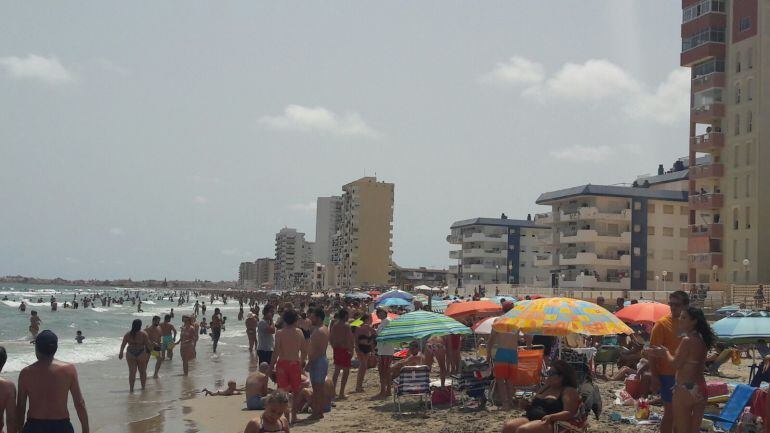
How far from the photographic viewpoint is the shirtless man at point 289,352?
1065 centimetres

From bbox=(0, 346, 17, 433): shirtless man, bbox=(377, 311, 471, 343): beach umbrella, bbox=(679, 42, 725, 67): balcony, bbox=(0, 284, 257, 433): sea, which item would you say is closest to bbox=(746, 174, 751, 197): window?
bbox=(679, 42, 725, 67): balcony

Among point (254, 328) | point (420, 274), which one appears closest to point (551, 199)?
point (254, 328)

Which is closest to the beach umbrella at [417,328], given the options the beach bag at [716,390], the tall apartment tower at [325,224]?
the beach bag at [716,390]

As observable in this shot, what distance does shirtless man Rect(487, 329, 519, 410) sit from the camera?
11.1m

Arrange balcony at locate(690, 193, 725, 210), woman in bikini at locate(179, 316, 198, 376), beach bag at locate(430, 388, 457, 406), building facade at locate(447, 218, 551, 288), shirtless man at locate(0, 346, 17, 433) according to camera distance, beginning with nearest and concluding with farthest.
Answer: shirtless man at locate(0, 346, 17, 433), beach bag at locate(430, 388, 457, 406), woman in bikini at locate(179, 316, 198, 376), balcony at locate(690, 193, 725, 210), building facade at locate(447, 218, 551, 288)

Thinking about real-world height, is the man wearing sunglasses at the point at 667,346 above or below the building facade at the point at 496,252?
below

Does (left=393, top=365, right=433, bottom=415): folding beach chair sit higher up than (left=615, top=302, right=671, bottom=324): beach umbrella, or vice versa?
(left=615, top=302, right=671, bottom=324): beach umbrella

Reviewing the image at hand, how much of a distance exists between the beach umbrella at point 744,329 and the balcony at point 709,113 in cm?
3556

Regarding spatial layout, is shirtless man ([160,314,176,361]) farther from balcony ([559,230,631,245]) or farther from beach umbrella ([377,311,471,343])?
balcony ([559,230,631,245])

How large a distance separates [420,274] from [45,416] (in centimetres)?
12877

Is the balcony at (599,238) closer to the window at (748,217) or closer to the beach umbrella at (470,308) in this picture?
the window at (748,217)

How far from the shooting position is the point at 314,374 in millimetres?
11625

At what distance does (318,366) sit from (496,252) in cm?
6850

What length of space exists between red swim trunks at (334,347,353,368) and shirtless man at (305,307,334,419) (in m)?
1.49
